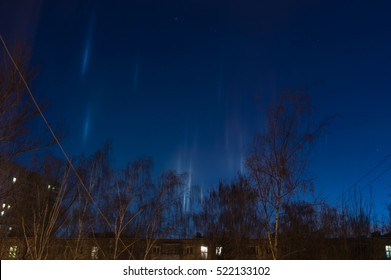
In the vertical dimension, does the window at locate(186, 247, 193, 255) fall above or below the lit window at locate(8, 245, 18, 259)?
above

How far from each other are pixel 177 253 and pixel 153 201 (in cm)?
1576

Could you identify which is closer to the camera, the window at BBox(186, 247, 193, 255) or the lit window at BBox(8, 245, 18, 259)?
the lit window at BBox(8, 245, 18, 259)

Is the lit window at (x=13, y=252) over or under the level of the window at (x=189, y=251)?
under

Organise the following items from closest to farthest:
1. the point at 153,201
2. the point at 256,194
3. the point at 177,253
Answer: the point at 256,194 → the point at 153,201 → the point at 177,253

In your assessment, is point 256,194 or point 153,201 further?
point 153,201

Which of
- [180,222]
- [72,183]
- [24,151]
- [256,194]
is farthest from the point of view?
[180,222]

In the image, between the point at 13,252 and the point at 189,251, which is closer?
the point at 13,252

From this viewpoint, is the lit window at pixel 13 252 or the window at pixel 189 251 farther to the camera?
the window at pixel 189 251

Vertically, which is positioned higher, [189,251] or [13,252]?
[189,251]
